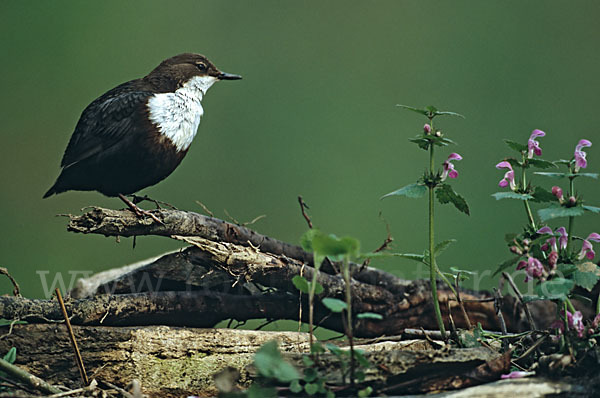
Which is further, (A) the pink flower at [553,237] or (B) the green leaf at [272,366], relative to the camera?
(A) the pink flower at [553,237]

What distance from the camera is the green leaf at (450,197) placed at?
4.55 ft

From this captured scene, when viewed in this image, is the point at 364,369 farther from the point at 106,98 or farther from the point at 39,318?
the point at 106,98

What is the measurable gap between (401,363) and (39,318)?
92cm

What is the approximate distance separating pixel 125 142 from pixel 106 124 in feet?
0.32

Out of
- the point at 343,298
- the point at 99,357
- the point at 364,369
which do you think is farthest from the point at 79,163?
the point at 364,369

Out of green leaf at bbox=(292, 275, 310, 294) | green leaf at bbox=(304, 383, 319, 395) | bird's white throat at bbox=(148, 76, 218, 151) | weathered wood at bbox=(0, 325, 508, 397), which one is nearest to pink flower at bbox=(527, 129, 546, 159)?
weathered wood at bbox=(0, 325, 508, 397)

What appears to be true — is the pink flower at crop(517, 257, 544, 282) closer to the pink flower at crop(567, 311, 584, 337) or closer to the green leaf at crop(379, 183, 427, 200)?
the pink flower at crop(567, 311, 584, 337)

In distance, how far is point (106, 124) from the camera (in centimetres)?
199

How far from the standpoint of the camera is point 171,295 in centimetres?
177

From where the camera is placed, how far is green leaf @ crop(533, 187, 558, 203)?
140cm

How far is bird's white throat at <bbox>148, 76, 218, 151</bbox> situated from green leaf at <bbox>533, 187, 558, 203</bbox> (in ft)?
3.88

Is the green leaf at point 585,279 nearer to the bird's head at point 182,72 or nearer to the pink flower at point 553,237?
the pink flower at point 553,237

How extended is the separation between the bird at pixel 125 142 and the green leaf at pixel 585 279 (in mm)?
1311

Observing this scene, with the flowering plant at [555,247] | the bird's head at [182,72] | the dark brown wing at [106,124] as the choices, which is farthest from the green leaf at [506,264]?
the bird's head at [182,72]
